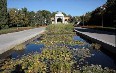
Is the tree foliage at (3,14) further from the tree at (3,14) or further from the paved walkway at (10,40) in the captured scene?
the paved walkway at (10,40)

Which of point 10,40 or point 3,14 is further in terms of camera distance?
point 3,14

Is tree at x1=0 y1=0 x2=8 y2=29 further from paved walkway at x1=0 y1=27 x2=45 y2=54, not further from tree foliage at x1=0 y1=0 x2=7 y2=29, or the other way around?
paved walkway at x1=0 y1=27 x2=45 y2=54

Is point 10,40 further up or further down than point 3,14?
further down

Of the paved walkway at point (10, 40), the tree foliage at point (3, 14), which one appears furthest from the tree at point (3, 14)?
the paved walkway at point (10, 40)

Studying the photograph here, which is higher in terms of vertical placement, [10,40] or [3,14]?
[3,14]

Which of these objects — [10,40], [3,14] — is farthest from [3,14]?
[10,40]

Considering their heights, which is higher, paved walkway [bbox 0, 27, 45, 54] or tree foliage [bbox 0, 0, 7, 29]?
tree foliage [bbox 0, 0, 7, 29]

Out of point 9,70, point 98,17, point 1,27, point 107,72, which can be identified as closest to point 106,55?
point 107,72

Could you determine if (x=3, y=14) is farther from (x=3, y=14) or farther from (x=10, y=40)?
(x=10, y=40)

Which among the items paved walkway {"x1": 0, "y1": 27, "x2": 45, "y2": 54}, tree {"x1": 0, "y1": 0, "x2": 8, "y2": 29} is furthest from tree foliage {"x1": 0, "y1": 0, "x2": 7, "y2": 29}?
paved walkway {"x1": 0, "y1": 27, "x2": 45, "y2": 54}

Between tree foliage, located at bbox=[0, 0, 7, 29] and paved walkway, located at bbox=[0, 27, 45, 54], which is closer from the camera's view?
paved walkway, located at bbox=[0, 27, 45, 54]

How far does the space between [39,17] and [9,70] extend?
79289 millimetres

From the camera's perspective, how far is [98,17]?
59.2 m

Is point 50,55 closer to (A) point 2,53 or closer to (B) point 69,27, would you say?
(A) point 2,53
